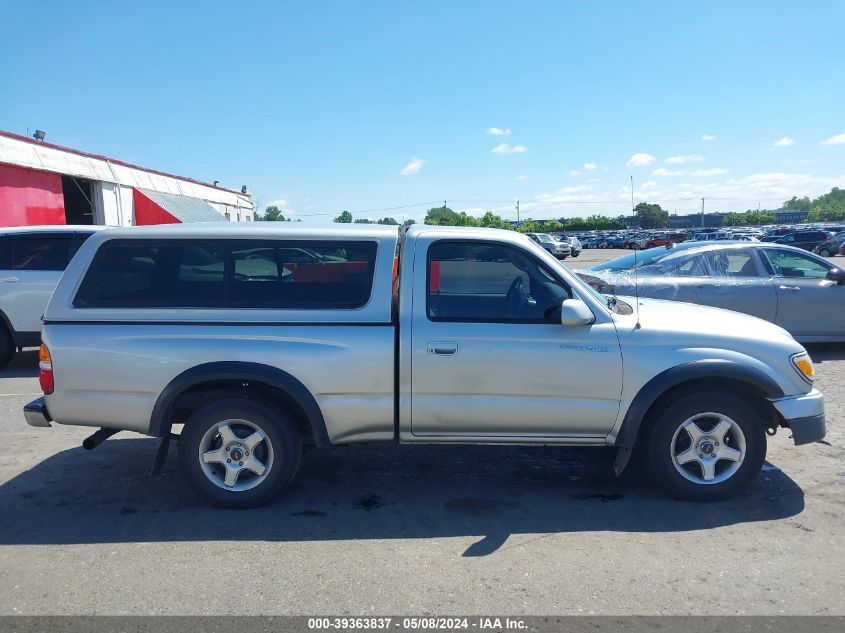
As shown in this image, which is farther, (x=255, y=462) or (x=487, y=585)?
(x=255, y=462)

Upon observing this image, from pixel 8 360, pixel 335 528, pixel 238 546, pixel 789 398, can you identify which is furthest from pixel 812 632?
pixel 8 360

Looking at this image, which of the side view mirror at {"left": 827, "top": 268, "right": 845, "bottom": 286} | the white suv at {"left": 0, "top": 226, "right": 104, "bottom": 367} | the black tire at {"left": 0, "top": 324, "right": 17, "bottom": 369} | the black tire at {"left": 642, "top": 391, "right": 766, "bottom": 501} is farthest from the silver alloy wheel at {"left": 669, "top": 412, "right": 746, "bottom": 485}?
the black tire at {"left": 0, "top": 324, "right": 17, "bottom": 369}

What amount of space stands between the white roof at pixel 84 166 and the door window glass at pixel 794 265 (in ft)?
67.3

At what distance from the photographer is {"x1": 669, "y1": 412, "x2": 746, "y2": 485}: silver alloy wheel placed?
469 cm

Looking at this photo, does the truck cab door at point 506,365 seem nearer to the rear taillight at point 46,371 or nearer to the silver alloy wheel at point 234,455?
the silver alloy wheel at point 234,455

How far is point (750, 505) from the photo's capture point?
4.75 metres

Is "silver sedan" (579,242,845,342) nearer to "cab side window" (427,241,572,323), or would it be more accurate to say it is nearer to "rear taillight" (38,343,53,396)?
"cab side window" (427,241,572,323)

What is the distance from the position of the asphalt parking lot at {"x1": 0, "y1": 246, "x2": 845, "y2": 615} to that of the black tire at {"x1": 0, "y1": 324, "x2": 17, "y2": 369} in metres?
4.09

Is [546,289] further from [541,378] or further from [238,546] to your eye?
[238,546]

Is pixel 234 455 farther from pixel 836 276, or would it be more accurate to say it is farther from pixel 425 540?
pixel 836 276

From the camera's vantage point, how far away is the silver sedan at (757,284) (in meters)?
9.44

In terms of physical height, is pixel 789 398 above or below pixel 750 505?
above

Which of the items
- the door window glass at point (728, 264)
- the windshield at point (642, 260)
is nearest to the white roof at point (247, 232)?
the windshield at point (642, 260)

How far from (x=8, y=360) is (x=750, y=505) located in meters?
9.12
